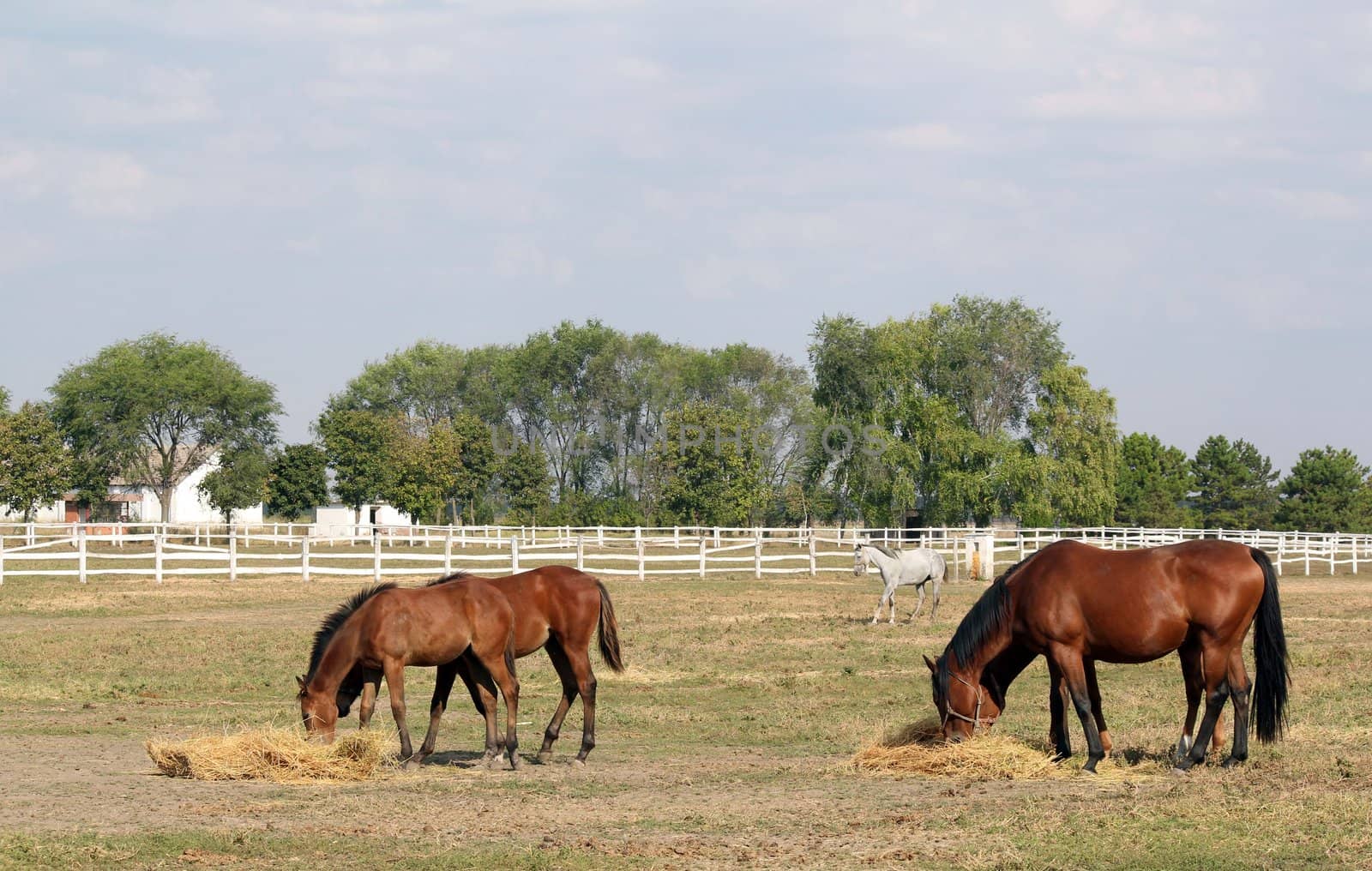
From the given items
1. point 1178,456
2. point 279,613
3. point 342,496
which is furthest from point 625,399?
point 279,613

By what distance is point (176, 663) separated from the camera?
18062 millimetres

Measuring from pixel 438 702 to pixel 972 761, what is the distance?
430cm

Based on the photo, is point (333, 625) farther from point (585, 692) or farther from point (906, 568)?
point (906, 568)

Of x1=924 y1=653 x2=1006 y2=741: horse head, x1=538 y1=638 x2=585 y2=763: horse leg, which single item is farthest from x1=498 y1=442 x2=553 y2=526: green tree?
x1=924 y1=653 x2=1006 y2=741: horse head

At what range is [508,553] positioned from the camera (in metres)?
41.4

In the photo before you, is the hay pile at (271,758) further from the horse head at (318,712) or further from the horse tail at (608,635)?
the horse tail at (608,635)

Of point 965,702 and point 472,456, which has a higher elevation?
point 472,456

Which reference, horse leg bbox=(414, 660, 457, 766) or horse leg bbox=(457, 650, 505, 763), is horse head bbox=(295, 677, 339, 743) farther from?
horse leg bbox=(457, 650, 505, 763)

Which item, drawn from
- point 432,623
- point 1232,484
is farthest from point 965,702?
point 1232,484

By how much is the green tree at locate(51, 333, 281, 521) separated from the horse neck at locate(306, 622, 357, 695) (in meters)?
72.5

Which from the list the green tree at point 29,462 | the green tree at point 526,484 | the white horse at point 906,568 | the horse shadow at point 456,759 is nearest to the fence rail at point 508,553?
the white horse at point 906,568

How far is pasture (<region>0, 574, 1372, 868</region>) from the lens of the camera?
26.0 ft

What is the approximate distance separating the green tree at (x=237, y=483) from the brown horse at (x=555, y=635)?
2587 inches

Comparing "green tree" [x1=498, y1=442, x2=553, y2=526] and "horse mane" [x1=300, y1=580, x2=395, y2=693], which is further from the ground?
"green tree" [x1=498, y1=442, x2=553, y2=526]
